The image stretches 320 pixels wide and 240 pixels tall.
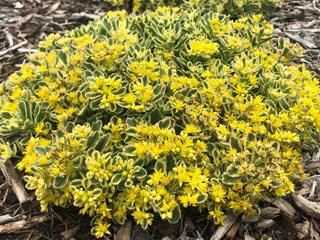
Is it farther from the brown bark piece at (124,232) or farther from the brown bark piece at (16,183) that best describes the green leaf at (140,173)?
the brown bark piece at (16,183)

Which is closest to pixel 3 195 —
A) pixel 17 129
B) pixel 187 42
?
pixel 17 129

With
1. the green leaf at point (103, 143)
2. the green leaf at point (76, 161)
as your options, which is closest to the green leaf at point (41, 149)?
the green leaf at point (76, 161)

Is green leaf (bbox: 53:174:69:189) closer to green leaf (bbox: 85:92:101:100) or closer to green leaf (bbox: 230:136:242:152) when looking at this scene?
green leaf (bbox: 85:92:101:100)

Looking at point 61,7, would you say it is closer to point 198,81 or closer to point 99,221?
point 198,81

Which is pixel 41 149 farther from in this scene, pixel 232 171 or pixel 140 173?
pixel 232 171

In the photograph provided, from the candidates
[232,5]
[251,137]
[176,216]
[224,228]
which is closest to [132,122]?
[176,216]

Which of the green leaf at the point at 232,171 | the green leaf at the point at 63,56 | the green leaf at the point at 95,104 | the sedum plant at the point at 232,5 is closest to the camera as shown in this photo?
the green leaf at the point at 232,171
